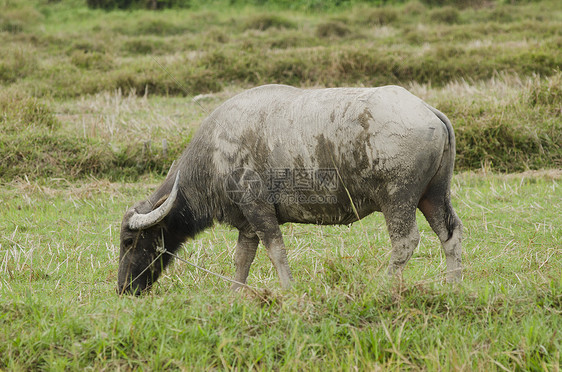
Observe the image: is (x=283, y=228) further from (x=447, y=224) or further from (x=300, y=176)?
(x=447, y=224)

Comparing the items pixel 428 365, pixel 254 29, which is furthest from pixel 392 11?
pixel 428 365

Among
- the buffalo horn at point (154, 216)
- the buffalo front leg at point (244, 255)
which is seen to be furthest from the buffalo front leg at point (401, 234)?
the buffalo horn at point (154, 216)

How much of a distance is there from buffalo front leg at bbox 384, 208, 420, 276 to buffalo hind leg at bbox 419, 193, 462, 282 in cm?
23

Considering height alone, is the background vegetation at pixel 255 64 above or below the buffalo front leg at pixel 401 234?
below

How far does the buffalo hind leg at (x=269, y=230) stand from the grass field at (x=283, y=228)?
0.26 m

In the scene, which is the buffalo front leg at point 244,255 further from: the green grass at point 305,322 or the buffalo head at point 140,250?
the buffalo head at point 140,250

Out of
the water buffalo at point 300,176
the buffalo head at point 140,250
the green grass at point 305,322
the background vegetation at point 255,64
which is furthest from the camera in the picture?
the background vegetation at point 255,64

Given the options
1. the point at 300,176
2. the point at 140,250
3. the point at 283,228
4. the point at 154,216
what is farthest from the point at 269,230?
the point at 283,228

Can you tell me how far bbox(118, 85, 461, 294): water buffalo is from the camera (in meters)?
3.21

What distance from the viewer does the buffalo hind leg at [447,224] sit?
3467mm

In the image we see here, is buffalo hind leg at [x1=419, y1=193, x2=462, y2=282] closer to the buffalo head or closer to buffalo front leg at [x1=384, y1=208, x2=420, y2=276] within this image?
buffalo front leg at [x1=384, y1=208, x2=420, y2=276]

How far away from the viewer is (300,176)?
343 centimetres

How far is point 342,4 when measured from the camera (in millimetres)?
18906

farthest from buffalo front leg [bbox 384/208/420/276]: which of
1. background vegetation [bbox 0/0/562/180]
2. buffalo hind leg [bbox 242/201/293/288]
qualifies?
background vegetation [bbox 0/0/562/180]
